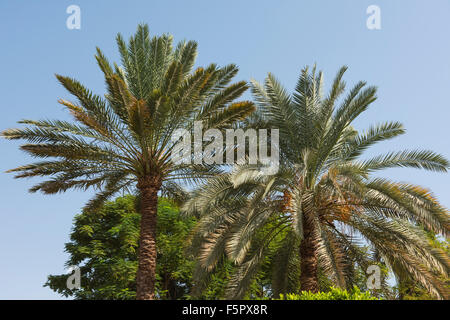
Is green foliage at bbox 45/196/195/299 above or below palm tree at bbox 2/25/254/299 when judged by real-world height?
below

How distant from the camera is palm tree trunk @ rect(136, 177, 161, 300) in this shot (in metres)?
14.0

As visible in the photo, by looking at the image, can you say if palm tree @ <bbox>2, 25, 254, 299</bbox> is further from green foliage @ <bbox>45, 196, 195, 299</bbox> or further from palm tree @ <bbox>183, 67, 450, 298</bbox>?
green foliage @ <bbox>45, 196, 195, 299</bbox>

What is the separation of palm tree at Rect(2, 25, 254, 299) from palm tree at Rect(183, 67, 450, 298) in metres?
1.46

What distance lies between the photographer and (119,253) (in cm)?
2317

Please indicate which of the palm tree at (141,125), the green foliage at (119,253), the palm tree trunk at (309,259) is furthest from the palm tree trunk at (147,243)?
the green foliage at (119,253)

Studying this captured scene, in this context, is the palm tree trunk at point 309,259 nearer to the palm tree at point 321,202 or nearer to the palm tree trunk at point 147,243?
the palm tree at point 321,202

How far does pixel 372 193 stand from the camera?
13367mm

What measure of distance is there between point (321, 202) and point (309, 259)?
179cm

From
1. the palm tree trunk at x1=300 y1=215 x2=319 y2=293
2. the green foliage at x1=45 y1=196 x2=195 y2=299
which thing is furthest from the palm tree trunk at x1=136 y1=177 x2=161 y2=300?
the green foliage at x1=45 y1=196 x2=195 y2=299

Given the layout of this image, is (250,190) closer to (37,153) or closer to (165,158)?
(165,158)

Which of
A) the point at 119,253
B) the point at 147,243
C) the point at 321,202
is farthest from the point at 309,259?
the point at 119,253

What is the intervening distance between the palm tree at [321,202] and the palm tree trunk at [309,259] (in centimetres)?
3
